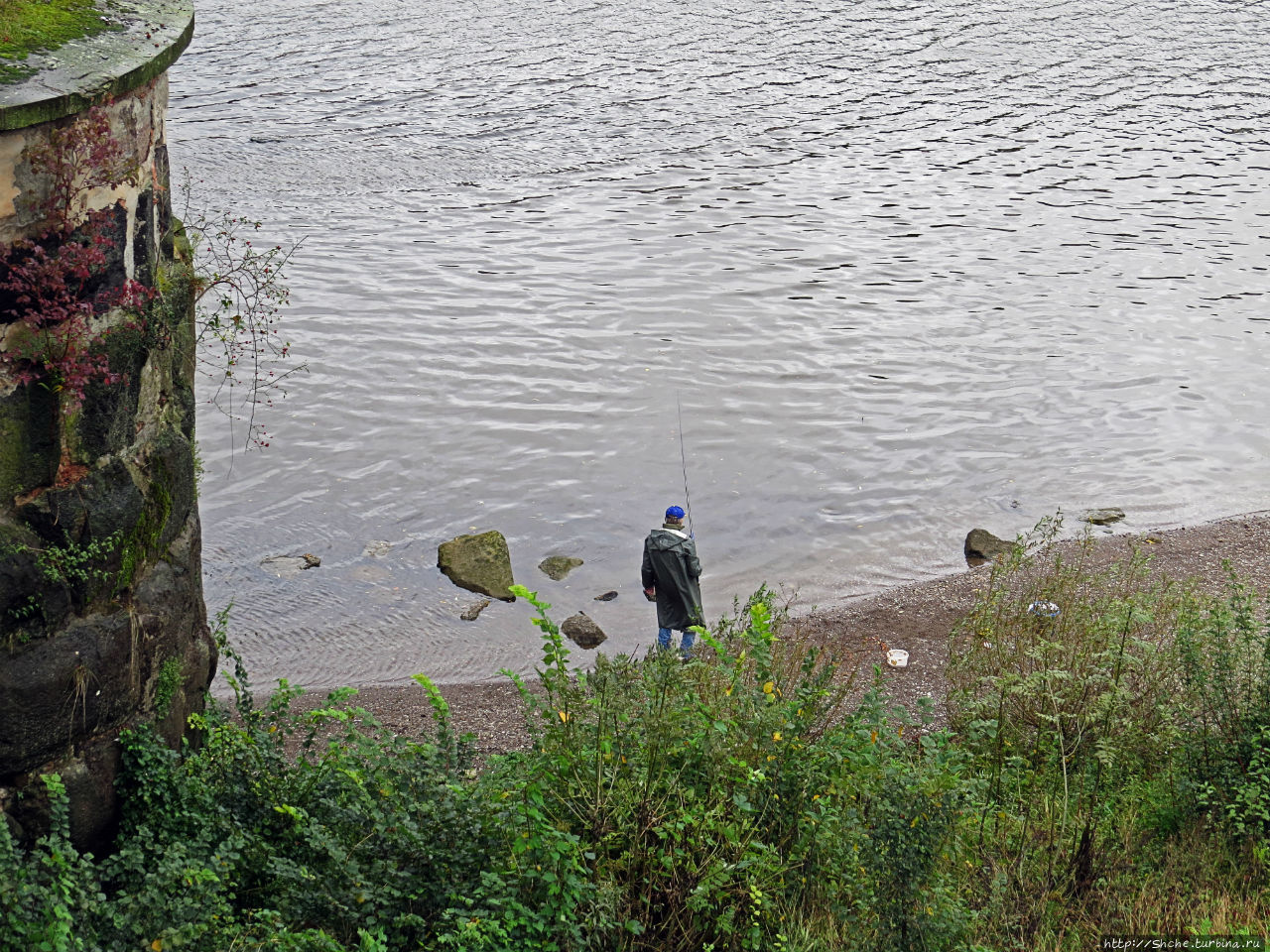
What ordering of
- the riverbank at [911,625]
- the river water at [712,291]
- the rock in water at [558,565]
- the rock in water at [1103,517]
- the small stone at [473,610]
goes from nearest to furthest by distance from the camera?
the riverbank at [911,625], the small stone at [473,610], the rock in water at [558,565], the river water at [712,291], the rock in water at [1103,517]

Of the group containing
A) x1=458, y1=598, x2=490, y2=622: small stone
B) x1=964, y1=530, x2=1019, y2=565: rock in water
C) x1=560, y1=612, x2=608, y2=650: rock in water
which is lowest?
x1=964, y1=530, x2=1019, y2=565: rock in water

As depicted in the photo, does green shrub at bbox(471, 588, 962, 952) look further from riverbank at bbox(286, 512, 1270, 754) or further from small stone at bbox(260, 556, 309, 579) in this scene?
small stone at bbox(260, 556, 309, 579)

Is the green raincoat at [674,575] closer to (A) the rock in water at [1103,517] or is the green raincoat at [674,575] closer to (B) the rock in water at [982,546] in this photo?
(B) the rock in water at [982,546]

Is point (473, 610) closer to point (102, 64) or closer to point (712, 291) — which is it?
point (102, 64)

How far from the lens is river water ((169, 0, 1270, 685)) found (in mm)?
13922

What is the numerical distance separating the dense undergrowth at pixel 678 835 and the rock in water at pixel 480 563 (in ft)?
19.2

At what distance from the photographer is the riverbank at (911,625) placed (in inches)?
395

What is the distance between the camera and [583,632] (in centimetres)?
1169

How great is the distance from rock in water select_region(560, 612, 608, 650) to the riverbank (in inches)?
37.8

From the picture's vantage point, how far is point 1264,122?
29.0 m

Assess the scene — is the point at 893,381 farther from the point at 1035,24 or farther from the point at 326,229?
the point at 1035,24

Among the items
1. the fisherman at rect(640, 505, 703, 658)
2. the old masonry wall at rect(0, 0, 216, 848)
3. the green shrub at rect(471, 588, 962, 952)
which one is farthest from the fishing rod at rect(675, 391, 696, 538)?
the old masonry wall at rect(0, 0, 216, 848)

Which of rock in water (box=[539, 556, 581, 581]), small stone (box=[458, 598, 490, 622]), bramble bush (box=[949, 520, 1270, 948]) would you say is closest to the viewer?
bramble bush (box=[949, 520, 1270, 948])

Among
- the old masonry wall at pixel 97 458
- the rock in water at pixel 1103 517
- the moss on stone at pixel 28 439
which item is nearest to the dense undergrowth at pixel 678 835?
the old masonry wall at pixel 97 458
